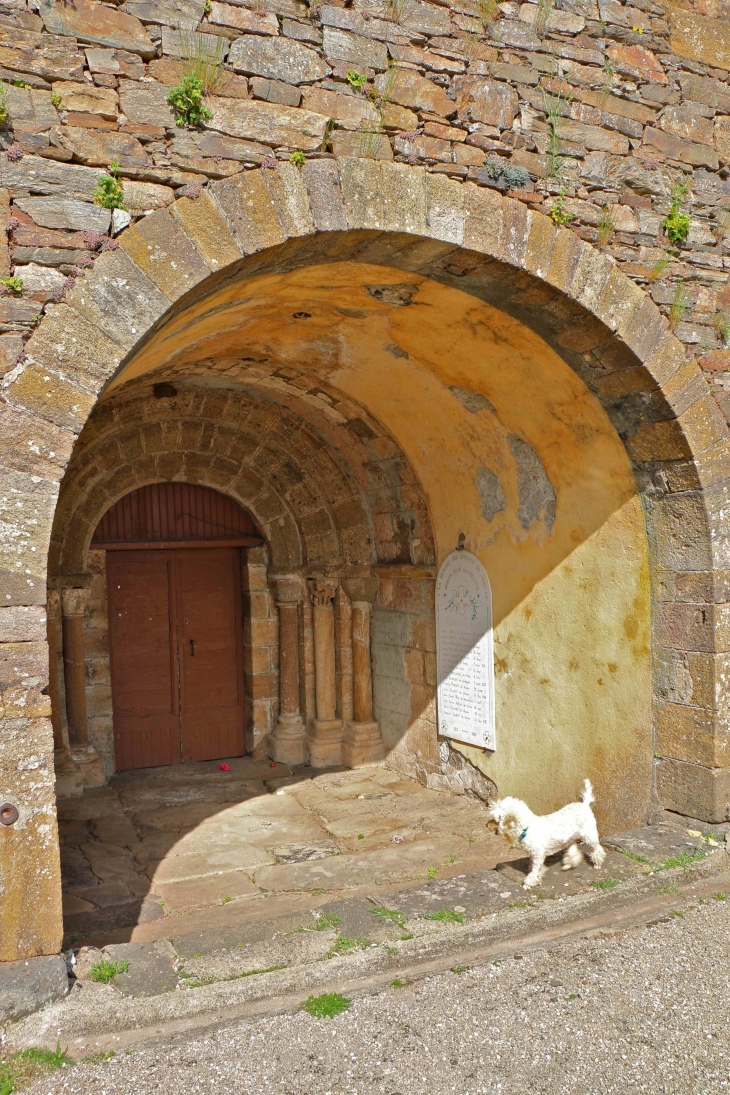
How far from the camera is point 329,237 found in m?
3.34

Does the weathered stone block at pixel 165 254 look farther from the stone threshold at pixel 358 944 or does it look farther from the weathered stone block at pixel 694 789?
the weathered stone block at pixel 694 789

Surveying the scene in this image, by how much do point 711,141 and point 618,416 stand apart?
1523 mm

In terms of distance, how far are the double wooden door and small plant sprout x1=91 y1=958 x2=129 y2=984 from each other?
3570mm

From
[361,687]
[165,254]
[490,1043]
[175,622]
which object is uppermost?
[165,254]

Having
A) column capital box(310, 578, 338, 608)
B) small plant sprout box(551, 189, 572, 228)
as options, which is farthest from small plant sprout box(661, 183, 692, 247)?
column capital box(310, 578, 338, 608)

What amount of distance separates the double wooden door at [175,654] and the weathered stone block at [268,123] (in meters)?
3.86

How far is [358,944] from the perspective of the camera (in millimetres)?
3070

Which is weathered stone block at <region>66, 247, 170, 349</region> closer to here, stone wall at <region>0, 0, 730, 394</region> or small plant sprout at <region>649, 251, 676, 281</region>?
stone wall at <region>0, 0, 730, 394</region>

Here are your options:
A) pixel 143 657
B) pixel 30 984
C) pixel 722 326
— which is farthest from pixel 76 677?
pixel 722 326

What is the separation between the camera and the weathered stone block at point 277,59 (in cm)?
315

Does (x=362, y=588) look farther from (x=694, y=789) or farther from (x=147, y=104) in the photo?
(x=147, y=104)

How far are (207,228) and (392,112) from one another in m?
1.02

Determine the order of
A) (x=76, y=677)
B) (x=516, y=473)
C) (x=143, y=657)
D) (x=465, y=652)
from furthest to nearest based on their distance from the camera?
1. (x=143, y=657)
2. (x=76, y=677)
3. (x=465, y=652)
4. (x=516, y=473)

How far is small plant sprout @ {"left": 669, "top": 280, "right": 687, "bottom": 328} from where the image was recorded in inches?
161
